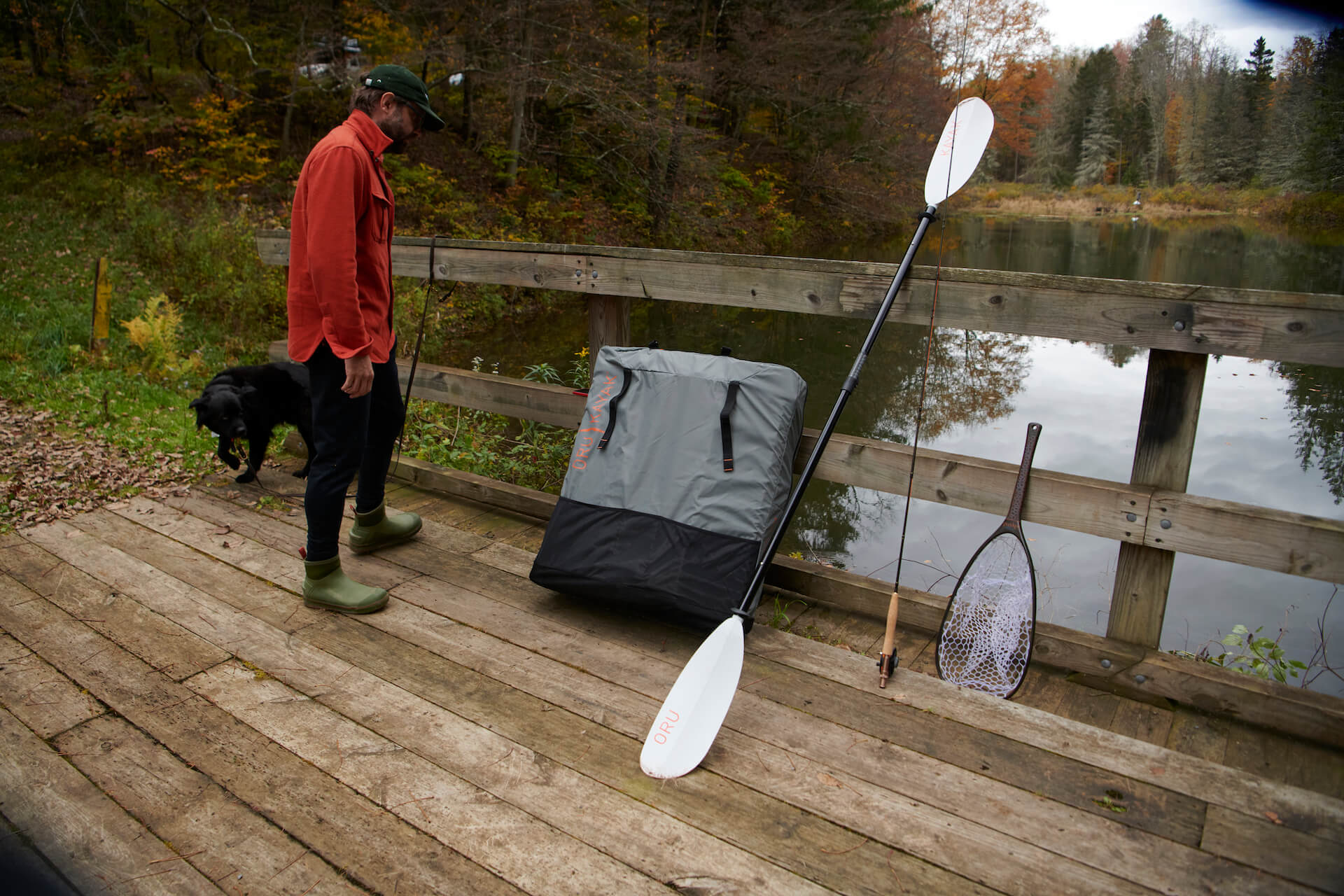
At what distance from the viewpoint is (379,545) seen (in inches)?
138

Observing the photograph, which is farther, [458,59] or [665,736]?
[458,59]

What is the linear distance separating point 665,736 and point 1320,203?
16.6 feet

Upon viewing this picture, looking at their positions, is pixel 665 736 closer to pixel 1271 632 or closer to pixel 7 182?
pixel 1271 632

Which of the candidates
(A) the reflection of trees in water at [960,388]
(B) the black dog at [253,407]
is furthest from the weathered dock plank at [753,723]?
(A) the reflection of trees in water at [960,388]

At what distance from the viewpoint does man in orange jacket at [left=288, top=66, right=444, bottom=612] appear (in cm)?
264

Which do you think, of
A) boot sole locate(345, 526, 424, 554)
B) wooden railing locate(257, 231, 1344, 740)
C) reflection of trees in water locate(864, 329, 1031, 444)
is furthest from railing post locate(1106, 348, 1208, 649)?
reflection of trees in water locate(864, 329, 1031, 444)

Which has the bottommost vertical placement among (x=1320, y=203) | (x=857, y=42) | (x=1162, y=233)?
(x=1320, y=203)

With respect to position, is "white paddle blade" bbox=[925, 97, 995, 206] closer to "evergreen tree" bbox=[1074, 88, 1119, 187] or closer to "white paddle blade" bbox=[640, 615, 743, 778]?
"white paddle blade" bbox=[640, 615, 743, 778]

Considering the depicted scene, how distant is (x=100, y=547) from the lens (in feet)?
11.3

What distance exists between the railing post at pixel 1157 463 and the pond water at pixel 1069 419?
2.64 ft

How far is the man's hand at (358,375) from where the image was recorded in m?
2.76

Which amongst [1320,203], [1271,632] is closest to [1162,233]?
[1320,203]

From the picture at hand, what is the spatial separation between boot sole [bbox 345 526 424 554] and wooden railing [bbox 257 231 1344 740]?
143 cm

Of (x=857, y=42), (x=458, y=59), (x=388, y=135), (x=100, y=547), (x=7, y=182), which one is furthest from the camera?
(x=857, y=42)
